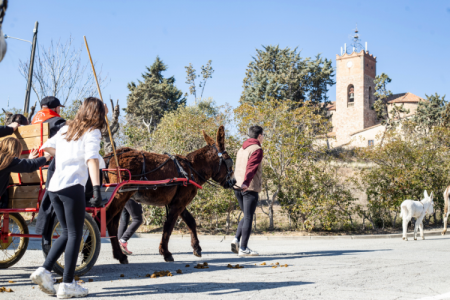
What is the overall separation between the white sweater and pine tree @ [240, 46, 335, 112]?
42.3m

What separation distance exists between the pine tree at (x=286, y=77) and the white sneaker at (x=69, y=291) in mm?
42579

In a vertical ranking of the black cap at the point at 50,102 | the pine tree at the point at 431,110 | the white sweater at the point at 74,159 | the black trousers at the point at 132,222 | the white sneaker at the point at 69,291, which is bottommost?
the white sneaker at the point at 69,291

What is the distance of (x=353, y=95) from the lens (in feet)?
221

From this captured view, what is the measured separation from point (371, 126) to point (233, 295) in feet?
205

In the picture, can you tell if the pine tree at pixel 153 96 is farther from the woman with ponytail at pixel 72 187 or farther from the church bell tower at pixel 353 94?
the woman with ponytail at pixel 72 187

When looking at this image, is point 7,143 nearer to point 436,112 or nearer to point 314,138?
point 314,138

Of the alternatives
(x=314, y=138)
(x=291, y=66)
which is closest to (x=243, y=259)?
(x=314, y=138)

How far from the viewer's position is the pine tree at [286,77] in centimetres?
4734

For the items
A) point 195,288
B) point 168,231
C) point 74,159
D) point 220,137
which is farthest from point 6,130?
point 220,137

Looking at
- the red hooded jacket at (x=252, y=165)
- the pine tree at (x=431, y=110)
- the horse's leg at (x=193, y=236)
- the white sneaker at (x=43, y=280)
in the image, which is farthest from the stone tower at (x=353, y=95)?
the white sneaker at (x=43, y=280)

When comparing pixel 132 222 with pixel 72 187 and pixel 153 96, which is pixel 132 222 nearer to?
pixel 72 187

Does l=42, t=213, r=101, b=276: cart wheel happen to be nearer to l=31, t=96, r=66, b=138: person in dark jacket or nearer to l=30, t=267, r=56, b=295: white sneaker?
l=30, t=267, r=56, b=295: white sneaker

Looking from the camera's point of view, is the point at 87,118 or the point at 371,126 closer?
the point at 87,118

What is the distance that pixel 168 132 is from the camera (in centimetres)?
1948
